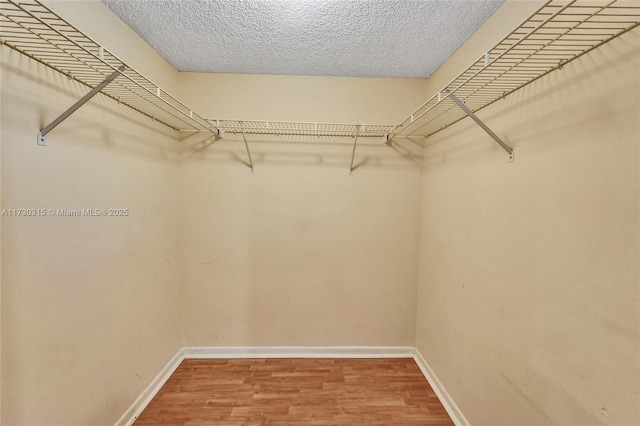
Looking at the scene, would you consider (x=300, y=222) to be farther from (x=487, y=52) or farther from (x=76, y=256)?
(x=487, y=52)

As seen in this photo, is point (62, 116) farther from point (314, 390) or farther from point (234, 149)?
point (314, 390)

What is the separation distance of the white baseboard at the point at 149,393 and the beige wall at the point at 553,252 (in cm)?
192

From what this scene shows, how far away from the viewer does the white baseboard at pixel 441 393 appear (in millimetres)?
1417

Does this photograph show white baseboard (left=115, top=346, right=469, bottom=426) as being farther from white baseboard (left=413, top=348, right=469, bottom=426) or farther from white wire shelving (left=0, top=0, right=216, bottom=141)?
white wire shelving (left=0, top=0, right=216, bottom=141)

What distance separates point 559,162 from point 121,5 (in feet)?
6.85

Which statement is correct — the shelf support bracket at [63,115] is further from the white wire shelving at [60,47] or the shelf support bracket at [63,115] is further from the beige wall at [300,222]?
the beige wall at [300,222]

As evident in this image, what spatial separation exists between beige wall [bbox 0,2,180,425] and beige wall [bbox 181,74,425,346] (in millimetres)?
368

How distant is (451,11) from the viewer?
3.98 ft

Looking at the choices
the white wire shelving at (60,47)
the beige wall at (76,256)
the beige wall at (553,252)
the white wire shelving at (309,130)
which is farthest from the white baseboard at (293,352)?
the white wire shelving at (60,47)

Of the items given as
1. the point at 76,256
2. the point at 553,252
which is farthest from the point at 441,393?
the point at 76,256

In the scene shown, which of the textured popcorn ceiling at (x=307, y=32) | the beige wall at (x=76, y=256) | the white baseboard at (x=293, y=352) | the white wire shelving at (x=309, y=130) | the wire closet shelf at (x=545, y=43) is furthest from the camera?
the white baseboard at (x=293, y=352)

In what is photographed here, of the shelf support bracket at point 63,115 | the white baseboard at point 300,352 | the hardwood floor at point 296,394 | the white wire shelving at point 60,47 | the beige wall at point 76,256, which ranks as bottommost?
the hardwood floor at point 296,394

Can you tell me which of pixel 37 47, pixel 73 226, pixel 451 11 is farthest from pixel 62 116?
pixel 451 11

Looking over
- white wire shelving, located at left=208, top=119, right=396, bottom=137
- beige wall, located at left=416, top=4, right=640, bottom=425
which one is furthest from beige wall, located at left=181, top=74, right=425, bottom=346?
beige wall, located at left=416, top=4, right=640, bottom=425
